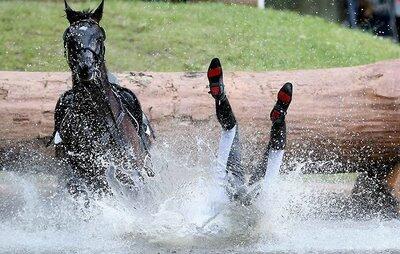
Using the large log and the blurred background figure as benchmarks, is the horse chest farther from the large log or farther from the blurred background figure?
the blurred background figure

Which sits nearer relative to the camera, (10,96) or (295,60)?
(10,96)

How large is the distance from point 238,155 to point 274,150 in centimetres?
33

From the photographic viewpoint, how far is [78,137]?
6.19 meters

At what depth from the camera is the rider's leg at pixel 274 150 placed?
643cm

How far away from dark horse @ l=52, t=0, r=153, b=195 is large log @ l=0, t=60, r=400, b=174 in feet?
2.42

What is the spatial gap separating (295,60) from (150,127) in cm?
466

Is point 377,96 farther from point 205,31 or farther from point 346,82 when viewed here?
point 205,31

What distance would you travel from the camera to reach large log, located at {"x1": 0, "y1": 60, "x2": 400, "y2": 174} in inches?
285

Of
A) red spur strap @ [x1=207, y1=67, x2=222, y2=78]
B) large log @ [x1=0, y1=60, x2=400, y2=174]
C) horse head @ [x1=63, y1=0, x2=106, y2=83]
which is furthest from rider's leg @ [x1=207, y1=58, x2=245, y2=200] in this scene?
horse head @ [x1=63, y1=0, x2=106, y2=83]

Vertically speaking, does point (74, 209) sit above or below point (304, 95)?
below

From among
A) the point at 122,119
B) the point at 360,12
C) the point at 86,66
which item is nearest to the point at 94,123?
the point at 122,119

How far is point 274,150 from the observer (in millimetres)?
6680

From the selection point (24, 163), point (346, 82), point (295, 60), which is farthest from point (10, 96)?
point (295, 60)

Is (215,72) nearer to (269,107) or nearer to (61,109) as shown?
(61,109)
